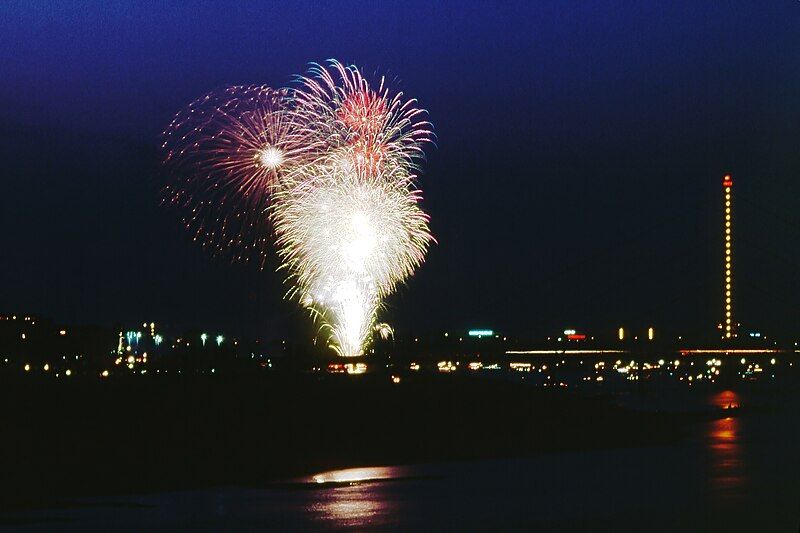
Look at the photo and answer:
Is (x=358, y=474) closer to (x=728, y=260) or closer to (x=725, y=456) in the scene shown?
(x=725, y=456)

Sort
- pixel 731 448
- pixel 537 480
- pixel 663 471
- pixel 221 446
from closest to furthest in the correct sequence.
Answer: pixel 537 480 < pixel 663 471 < pixel 221 446 < pixel 731 448

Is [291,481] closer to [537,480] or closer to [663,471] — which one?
[537,480]

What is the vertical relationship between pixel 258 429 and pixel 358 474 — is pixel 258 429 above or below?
above

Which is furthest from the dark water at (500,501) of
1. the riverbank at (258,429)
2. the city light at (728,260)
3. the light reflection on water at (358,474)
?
the city light at (728,260)

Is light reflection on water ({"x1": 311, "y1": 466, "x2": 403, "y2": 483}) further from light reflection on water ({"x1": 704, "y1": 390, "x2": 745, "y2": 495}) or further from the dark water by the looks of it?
light reflection on water ({"x1": 704, "y1": 390, "x2": 745, "y2": 495})

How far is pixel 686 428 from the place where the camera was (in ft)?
193

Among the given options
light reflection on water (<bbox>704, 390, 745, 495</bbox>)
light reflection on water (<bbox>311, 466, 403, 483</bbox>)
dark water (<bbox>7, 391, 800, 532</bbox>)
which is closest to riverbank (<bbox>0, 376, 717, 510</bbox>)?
light reflection on water (<bbox>311, 466, 403, 483</bbox>)

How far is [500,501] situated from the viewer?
27688 mm

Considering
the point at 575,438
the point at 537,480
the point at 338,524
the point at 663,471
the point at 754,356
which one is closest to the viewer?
the point at 338,524

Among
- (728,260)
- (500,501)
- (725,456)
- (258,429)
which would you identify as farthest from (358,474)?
(728,260)

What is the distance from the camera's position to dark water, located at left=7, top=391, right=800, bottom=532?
23672mm

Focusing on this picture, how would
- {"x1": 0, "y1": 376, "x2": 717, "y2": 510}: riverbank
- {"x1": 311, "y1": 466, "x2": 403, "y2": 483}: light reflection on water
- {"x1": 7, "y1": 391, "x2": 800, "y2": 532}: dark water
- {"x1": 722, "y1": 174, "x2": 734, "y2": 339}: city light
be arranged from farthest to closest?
1. {"x1": 722, "y1": 174, "x2": 734, "y2": 339}: city light
2. {"x1": 0, "y1": 376, "x2": 717, "y2": 510}: riverbank
3. {"x1": 311, "y1": 466, "x2": 403, "y2": 483}: light reflection on water
4. {"x1": 7, "y1": 391, "x2": 800, "y2": 532}: dark water

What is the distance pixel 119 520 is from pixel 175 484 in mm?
7546

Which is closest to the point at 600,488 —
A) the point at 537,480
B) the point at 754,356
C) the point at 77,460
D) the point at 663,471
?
the point at 537,480
